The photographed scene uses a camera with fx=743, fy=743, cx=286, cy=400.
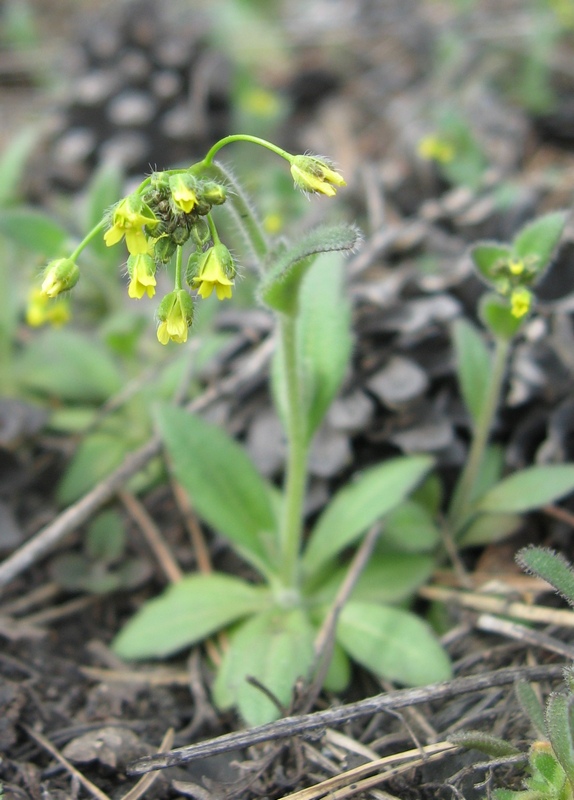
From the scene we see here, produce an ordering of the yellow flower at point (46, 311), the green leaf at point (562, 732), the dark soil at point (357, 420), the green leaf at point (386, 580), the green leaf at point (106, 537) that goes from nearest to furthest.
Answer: the green leaf at point (562, 732) → the dark soil at point (357, 420) → the green leaf at point (386, 580) → the green leaf at point (106, 537) → the yellow flower at point (46, 311)

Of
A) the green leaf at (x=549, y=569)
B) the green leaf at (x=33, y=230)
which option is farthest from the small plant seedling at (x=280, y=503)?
the green leaf at (x=33, y=230)

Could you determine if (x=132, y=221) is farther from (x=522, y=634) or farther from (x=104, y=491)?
(x=522, y=634)

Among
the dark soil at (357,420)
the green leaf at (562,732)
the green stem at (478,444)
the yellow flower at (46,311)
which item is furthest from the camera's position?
the yellow flower at (46,311)

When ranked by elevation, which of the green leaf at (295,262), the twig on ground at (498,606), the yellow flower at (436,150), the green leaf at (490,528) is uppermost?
the green leaf at (295,262)

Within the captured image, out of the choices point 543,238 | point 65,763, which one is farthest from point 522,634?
point 65,763

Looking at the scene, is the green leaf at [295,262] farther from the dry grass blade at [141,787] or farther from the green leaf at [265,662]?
the dry grass blade at [141,787]

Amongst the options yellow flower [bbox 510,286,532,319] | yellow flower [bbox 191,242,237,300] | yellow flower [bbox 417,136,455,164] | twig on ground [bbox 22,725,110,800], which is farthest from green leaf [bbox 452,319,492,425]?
twig on ground [bbox 22,725,110,800]

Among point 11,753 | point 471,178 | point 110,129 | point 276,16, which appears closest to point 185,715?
point 11,753

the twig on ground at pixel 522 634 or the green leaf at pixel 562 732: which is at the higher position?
the green leaf at pixel 562 732
